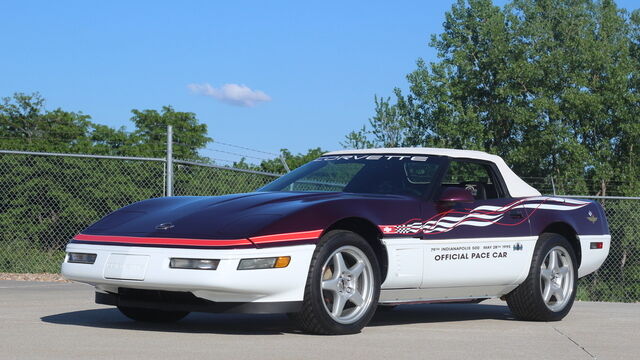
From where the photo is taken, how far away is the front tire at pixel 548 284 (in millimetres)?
8500

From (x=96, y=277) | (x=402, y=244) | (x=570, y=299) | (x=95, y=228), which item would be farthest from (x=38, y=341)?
(x=570, y=299)

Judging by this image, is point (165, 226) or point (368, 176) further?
point (368, 176)

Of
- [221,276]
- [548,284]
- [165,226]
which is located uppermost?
[165,226]

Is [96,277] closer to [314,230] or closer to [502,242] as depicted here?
[314,230]

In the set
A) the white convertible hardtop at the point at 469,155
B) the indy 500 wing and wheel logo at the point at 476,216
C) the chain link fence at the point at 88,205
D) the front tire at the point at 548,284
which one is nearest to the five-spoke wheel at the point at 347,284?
Result: the indy 500 wing and wheel logo at the point at 476,216

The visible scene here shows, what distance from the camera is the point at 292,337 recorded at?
6.58m

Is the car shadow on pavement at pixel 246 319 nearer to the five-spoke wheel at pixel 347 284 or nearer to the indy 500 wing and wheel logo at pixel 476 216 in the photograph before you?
the five-spoke wheel at pixel 347 284

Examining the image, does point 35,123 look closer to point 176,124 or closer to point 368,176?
point 176,124

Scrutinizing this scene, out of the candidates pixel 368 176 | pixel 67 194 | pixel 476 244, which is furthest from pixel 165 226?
pixel 67 194

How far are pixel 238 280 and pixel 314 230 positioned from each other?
2.13 ft

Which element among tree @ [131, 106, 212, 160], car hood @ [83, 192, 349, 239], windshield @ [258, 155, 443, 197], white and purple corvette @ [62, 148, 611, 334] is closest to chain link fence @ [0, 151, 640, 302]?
windshield @ [258, 155, 443, 197]

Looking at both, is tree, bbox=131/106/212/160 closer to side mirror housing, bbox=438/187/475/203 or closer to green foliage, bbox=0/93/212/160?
green foliage, bbox=0/93/212/160

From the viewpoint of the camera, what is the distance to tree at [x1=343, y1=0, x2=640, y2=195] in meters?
52.8

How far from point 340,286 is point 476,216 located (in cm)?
163
